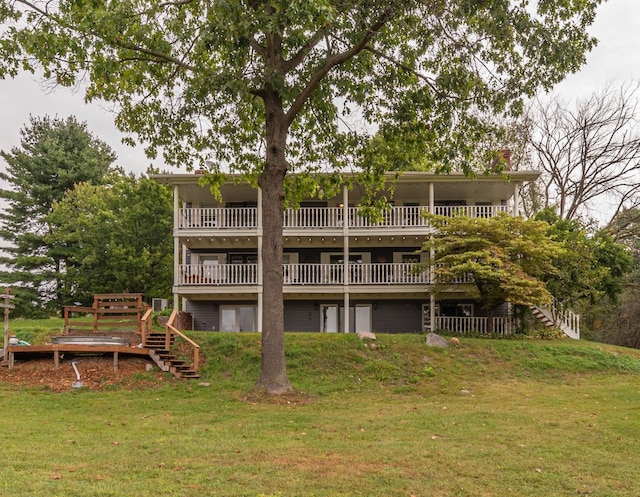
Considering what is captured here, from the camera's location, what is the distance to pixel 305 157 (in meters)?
16.9

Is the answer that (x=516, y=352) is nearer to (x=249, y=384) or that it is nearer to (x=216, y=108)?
(x=249, y=384)

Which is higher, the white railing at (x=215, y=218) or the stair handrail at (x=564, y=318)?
the white railing at (x=215, y=218)

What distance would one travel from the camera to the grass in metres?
5.82

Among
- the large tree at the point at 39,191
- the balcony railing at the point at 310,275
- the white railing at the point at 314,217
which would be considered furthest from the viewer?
the large tree at the point at 39,191

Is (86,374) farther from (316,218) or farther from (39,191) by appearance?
(39,191)

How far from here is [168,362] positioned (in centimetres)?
1484

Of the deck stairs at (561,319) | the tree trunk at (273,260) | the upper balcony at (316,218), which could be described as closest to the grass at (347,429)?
the tree trunk at (273,260)

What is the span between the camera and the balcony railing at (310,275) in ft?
75.2

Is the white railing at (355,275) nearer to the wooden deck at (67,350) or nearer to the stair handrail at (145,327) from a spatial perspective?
the stair handrail at (145,327)

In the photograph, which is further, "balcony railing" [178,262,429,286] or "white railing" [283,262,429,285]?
"white railing" [283,262,429,285]

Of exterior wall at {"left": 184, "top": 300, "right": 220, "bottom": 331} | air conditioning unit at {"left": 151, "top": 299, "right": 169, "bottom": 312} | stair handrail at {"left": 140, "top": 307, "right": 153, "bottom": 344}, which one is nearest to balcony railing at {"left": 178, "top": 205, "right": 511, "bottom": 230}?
exterior wall at {"left": 184, "top": 300, "right": 220, "bottom": 331}

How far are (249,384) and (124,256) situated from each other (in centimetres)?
1722

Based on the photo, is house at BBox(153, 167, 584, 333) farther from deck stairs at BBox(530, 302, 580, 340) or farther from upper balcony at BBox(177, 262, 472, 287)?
deck stairs at BBox(530, 302, 580, 340)

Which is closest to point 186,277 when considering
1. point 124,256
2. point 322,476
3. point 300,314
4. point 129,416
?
point 300,314
